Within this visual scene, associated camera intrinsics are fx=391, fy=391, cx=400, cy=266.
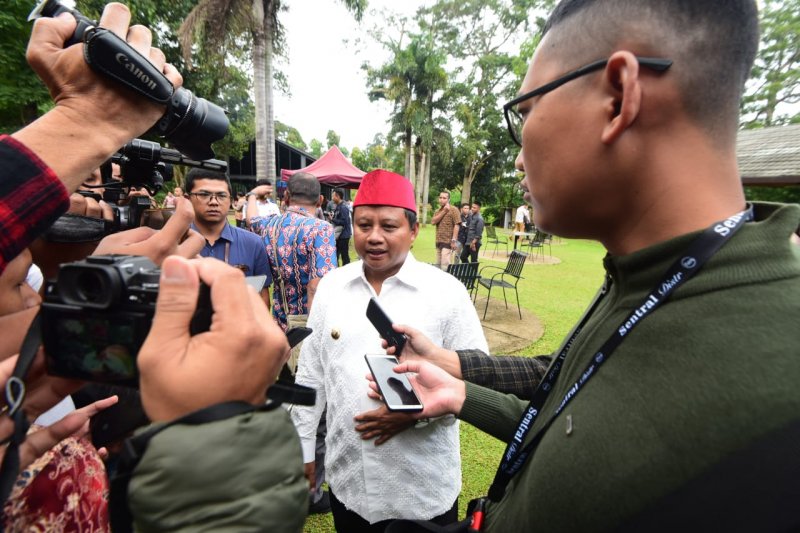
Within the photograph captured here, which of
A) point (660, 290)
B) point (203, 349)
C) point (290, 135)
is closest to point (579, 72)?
point (660, 290)

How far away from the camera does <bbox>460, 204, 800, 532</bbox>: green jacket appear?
0.63 m

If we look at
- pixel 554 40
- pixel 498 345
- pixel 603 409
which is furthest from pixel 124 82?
pixel 498 345

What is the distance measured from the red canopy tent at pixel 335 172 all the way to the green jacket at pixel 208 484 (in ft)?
50.7

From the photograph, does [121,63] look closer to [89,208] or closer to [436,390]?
[436,390]

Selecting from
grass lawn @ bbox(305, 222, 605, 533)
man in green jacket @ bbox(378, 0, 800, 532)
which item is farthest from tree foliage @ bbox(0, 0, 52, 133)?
man in green jacket @ bbox(378, 0, 800, 532)

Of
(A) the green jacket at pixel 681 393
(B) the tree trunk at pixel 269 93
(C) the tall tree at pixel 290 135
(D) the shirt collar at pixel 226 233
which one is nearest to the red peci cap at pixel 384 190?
(A) the green jacket at pixel 681 393

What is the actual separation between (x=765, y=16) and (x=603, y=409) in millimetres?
35899

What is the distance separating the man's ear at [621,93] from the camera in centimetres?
81

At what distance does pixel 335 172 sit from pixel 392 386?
15080 millimetres

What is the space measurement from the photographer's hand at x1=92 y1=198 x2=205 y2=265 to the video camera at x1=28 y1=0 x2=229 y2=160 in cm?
32

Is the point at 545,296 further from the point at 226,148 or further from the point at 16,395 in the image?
the point at 226,148

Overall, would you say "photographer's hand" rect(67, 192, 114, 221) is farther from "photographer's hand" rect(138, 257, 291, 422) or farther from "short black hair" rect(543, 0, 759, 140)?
"short black hair" rect(543, 0, 759, 140)

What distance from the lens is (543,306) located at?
339 inches

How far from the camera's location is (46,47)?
99 centimetres
